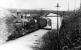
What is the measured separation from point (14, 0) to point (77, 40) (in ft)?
17.8

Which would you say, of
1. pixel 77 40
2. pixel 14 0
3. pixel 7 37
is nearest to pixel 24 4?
pixel 14 0

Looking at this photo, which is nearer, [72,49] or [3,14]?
[72,49]

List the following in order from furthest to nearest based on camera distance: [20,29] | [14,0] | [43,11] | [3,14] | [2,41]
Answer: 1. [43,11]
2. [14,0]
3. [20,29]
4. [3,14]
5. [2,41]

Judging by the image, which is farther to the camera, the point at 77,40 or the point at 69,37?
the point at 69,37

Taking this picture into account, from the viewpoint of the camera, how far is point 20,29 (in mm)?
5926

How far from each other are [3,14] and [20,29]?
1.35 m

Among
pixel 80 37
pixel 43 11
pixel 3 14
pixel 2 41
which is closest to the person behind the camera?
pixel 80 37

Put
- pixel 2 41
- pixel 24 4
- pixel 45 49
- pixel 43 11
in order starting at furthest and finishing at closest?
1. pixel 43 11
2. pixel 24 4
3. pixel 2 41
4. pixel 45 49

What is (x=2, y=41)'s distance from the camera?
4.69 metres

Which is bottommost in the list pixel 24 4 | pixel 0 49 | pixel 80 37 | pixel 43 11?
pixel 0 49

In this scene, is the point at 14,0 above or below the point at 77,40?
above

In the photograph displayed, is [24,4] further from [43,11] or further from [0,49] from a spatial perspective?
[0,49]

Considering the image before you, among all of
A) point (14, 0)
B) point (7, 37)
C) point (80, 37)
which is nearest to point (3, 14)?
point (7, 37)

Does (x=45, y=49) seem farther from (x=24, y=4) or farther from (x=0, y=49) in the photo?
Result: (x=24, y=4)
